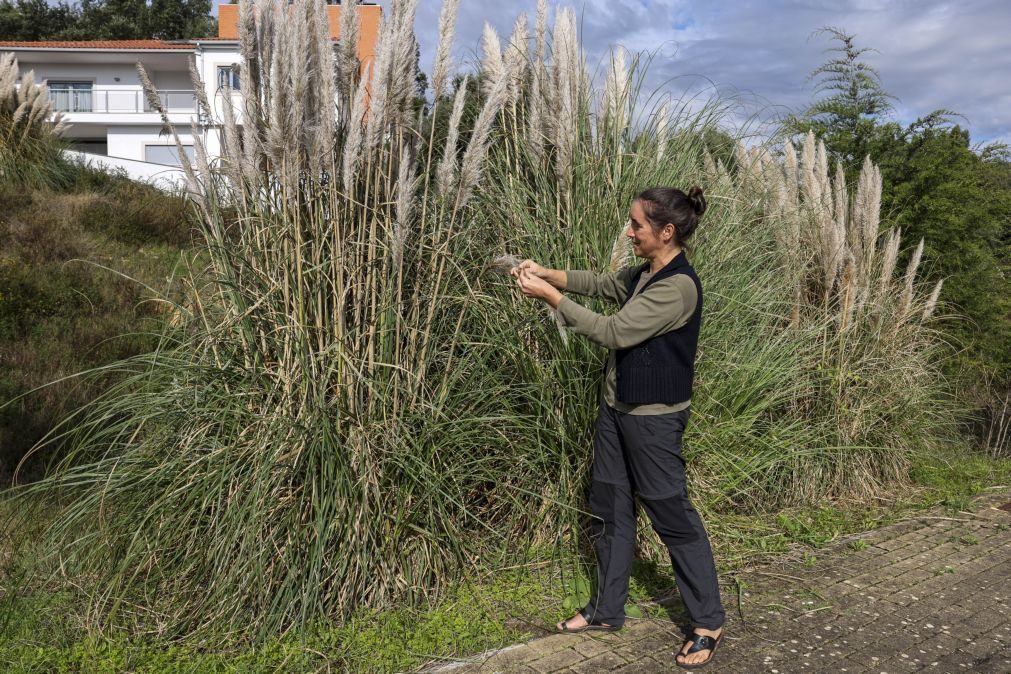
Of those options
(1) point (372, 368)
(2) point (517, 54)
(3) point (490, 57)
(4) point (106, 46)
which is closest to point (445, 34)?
(3) point (490, 57)

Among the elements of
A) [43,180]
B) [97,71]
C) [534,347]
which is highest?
[97,71]

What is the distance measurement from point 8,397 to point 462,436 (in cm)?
434

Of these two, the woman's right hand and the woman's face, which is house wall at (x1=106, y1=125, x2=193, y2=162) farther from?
the woman's face

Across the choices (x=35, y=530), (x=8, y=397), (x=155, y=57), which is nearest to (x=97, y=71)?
(x=155, y=57)

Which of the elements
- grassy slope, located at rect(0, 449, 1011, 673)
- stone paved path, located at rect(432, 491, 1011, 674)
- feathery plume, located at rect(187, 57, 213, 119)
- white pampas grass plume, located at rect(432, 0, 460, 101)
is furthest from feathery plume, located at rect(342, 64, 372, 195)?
stone paved path, located at rect(432, 491, 1011, 674)

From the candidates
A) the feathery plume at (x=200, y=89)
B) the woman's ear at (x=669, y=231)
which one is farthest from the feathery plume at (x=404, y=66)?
the woman's ear at (x=669, y=231)

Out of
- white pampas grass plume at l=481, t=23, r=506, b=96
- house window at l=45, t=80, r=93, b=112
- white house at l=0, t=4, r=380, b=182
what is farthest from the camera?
house window at l=45, t=80, r=93, b=112

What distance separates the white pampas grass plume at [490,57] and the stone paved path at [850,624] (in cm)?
289

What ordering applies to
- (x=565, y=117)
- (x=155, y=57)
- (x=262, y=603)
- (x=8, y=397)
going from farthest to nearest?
(x=155, y=57), (x=8, y=397), (x=565, y=117), (x=262, y=603)

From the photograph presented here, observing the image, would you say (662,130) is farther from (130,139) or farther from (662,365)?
(130,139)

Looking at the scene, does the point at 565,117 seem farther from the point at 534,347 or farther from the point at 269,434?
the point at 269,434

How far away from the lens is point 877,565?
4344mm

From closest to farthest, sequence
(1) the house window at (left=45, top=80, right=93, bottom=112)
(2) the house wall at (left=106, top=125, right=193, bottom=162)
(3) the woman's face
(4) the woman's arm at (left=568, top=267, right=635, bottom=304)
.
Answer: (3) the woman's face < (4) the woman's arm at (left=568, top=267, right=635, bottom=304) < (1) the house window at (left=45, top=80, right=93, bottom=112) < (2) the house wall at (left=106, top=125, right=193, bottom=162)

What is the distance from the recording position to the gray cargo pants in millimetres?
3221
